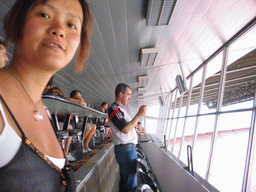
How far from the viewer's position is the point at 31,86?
1.43 feet

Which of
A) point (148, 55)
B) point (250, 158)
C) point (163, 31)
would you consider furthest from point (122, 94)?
point (148, 55)

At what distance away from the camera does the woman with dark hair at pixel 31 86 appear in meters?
0.30

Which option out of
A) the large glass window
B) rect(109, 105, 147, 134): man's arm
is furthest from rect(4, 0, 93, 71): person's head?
the large glass window

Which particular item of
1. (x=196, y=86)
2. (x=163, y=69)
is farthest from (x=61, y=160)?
(x=196, y=86)

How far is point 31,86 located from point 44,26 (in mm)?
174

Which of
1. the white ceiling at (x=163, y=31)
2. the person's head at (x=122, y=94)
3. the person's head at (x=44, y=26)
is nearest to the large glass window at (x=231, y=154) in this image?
the white ceiling at (x=163, y=31)

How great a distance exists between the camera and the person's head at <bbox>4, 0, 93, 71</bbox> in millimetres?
409

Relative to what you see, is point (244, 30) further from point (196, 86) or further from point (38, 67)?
point (196, 86)

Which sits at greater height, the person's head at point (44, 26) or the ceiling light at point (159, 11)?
the ceiling light at point (159, 11)

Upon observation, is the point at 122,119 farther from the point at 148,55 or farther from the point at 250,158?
the point at 148,55

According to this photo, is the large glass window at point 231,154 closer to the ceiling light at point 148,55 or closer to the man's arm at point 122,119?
the man's arm at point 122,119

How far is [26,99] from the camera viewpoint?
0.41 meters

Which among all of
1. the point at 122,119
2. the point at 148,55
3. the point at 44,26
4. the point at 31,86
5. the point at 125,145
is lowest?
the point at 125,145

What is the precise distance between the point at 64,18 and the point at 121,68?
207 inches
